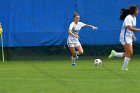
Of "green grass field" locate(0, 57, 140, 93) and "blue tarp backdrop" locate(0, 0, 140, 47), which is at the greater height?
"blue tarp backdrop" locate(0, 0, 140, 47)

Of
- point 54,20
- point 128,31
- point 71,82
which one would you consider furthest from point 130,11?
point 54,20

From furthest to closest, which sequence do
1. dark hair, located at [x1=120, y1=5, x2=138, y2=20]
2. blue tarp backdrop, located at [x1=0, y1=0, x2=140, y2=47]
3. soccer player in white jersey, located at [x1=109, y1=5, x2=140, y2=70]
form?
blue tarp backdrop, located at [x1=0, y1=0, x2=140, y2=47] < dark hair, located at [x1=120, y1=5, x2=138, y2=20] < soccer player in white jersey, located at [x1=109, y1=5, x2=140, y2=70]

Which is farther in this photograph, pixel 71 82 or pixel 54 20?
pixel 54 20

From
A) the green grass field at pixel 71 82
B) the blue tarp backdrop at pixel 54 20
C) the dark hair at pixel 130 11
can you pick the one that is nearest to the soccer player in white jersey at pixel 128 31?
the dark hair at pixel 130 11

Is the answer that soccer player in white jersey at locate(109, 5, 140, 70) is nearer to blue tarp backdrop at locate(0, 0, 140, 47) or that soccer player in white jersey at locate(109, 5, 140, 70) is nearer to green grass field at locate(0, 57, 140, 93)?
green grass field at locate(0, 57, 140, 93)

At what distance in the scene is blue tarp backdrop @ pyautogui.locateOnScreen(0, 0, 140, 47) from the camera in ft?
68.8

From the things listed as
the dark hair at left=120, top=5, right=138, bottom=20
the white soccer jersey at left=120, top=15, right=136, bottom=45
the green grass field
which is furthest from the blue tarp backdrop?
the green grass field

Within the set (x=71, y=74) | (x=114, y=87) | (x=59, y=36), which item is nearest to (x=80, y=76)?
(x=71, y=74)

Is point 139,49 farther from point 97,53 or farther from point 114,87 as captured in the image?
point 114,87

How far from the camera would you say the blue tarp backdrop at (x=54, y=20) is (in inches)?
826

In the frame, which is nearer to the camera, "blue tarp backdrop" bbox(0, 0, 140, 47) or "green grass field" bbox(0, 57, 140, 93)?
"green grass field" bbox(0, 57, 140, 93)

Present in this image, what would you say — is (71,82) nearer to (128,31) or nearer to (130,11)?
(128,31)

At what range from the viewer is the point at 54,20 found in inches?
830

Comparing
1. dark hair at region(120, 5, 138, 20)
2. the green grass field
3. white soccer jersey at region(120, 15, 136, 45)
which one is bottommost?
the green grass field
